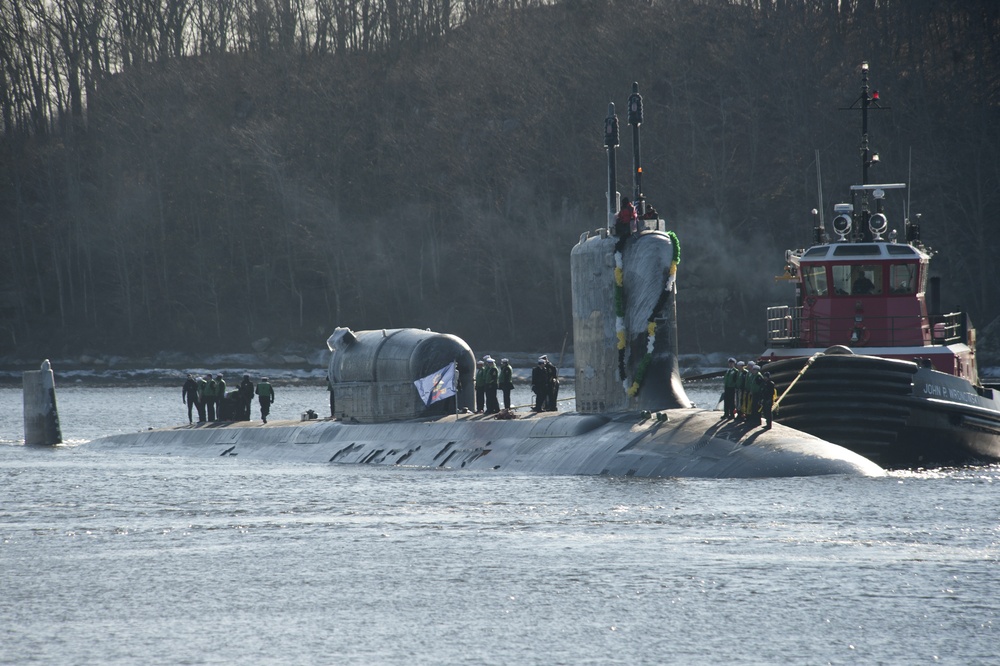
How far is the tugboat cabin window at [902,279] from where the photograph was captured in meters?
31.9

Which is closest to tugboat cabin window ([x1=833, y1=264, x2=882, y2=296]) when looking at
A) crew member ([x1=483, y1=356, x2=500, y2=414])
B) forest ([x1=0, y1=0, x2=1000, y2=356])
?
crew member ([x1=483, y1=356, x2=500, y2=414])

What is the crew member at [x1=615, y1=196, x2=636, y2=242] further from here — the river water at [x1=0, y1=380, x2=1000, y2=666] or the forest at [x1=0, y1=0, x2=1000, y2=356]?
the forest at [x1=0, y1=0, x2=1000, y2=356]

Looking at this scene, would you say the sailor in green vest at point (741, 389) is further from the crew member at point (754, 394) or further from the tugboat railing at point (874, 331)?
the tugboat railing at point (874, 331)

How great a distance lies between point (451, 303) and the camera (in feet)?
282

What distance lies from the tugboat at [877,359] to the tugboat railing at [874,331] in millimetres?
23

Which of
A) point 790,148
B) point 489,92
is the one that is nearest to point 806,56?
point 790,148

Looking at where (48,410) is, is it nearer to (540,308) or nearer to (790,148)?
(540,308)

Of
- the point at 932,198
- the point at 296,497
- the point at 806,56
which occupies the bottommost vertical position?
the point at 296,497

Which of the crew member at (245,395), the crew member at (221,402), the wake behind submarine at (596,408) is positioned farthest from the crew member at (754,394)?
the crew member at (221,402)

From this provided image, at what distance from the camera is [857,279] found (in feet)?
105

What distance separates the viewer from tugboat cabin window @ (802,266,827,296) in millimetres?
32344

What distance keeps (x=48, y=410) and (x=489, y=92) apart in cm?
5184

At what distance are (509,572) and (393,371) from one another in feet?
48.3

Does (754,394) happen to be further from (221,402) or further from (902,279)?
(221,402)
